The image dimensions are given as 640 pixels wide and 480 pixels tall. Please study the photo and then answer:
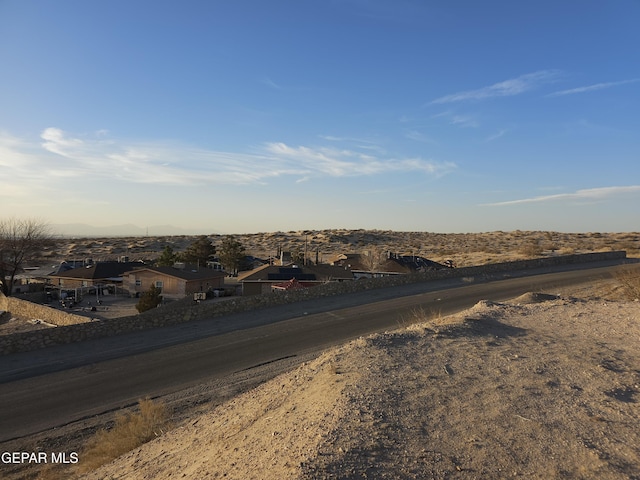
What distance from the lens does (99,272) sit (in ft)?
164

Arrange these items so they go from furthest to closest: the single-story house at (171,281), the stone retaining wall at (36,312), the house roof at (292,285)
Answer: the single-story house at (171,281) < the house roof at (292,285) < the stone retaining wall at (36,312)

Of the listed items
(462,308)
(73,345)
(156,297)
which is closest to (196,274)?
(156,297)

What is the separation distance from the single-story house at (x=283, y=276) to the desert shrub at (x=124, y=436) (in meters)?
30.0

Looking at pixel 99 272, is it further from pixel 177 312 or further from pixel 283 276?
pixel 177 312

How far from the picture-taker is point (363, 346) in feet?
39.0

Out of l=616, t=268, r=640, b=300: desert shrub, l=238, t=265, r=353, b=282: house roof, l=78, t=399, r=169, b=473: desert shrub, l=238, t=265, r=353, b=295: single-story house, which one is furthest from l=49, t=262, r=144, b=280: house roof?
l=616, t=268, r=640, b=300: desert shrub

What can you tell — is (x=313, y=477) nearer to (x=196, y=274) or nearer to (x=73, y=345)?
(x=73, y=345)

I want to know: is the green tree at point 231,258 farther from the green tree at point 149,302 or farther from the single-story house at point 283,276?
the green tree at point 149,302

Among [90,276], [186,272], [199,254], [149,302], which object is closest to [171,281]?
[186,272]

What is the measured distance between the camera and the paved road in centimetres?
1246

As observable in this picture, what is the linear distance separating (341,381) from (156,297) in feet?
96.7

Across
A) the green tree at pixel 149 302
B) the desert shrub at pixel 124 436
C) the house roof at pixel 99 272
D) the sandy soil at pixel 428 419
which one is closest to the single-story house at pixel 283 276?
the green tree at pixel 149 302

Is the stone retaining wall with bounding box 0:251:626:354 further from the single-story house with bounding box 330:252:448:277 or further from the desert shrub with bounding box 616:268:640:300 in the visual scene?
the desert shrub with bounding box 616:268:640:300

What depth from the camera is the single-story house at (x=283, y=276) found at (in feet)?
138
